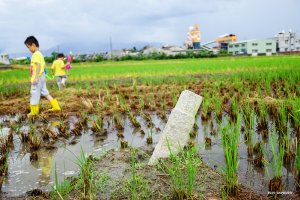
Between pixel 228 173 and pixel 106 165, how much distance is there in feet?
4.15

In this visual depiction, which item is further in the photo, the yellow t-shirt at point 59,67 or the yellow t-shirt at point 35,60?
the yellow t-shirt at point 59,67

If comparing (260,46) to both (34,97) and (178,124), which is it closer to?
(34,97)

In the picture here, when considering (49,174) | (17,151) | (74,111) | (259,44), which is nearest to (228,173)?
(49,174)

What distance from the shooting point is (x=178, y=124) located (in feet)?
10.00

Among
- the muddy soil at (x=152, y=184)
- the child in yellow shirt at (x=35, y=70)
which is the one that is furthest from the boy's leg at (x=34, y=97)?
the muddy soil at (x=152, y=184)

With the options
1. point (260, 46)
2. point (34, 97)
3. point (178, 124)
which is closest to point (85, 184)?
point (178, 124)

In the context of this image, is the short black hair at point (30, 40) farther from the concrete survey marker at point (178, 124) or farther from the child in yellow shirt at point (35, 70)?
the concrete survey marker at point (178, 124)

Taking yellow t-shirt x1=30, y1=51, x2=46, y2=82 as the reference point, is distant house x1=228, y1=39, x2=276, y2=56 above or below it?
above

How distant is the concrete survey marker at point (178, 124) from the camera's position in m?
3.04

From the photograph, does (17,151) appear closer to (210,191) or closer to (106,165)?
(106,165)

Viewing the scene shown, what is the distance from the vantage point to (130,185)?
2582mm

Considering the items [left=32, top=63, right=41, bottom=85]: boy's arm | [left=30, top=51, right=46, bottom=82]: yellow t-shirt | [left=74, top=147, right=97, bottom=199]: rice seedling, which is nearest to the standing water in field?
[left=74, top=147, right=97, bottom=199]: rice seedling

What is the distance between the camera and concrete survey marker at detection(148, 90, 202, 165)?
9.99 feet

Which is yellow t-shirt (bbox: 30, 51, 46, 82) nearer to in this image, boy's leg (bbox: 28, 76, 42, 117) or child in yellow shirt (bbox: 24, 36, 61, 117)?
child in yellow shirt (bbox: 24, 36, 61, 117)
